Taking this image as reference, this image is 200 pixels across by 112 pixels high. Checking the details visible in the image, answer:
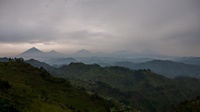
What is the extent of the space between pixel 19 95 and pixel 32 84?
59.0m

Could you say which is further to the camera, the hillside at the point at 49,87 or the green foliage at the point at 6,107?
the hillside at the point at 49,87

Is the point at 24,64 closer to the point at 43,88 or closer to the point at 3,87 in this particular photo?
the point at 43,88

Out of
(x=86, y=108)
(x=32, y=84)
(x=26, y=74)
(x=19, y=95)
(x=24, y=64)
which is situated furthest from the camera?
(x=24, y=64)

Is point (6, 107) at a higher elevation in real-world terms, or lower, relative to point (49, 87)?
higher

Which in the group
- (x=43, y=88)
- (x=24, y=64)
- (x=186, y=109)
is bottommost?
(x=186, y=109)

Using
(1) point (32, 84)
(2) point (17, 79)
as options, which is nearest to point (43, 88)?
(1) point (32, 84)

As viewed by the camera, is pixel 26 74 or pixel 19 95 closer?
pixel 19 95

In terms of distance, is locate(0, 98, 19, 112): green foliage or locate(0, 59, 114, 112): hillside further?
locate(0, 59, 114, 112): hillside

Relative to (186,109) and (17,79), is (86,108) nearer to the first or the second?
(17,79)

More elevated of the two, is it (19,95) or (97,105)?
(19,95)

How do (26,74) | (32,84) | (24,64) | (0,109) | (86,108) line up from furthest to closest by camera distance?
(24,64) < (26,74) < (32,84) < (86,108) < (0,109)

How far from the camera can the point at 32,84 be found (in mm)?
146375

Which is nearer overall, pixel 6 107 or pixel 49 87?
pixel 6 107

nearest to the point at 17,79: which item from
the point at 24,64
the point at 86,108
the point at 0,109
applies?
the point at 24,64
